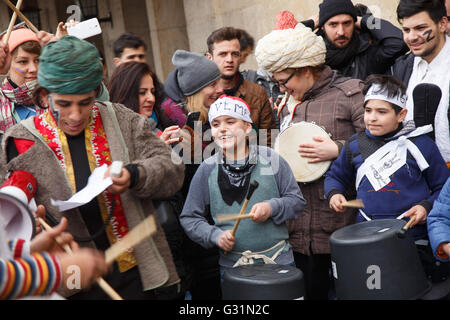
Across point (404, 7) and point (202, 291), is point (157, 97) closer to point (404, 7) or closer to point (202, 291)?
point (202, 291)

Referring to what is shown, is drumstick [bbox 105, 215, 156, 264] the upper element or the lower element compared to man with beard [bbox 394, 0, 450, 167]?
lower

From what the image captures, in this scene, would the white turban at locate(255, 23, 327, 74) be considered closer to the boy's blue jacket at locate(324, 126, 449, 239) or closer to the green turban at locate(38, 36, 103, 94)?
the boy's blue jacket at locate(324, 126, 449, 239)

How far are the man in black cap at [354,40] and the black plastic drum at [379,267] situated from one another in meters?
1.94

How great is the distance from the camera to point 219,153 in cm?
355

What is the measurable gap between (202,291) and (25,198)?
175 centimetres

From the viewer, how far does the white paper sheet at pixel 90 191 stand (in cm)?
251

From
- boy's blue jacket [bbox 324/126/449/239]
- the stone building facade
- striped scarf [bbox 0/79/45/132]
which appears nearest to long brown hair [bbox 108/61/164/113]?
striped scarf [bbox 0/79/45/132]

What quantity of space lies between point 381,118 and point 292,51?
0.82 m

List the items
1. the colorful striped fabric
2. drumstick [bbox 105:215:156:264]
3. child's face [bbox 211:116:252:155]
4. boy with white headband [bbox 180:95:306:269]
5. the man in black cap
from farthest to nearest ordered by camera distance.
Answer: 1. the man in black cap
2. child's face [bbox 211:116:252:155]
3. boy with white headband [bbox 180:95:306:269]
4. drumstick [bbox 105:215:156:264]
5. the colorful striped fabric

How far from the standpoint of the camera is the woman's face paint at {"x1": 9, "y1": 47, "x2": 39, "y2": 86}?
3852mm

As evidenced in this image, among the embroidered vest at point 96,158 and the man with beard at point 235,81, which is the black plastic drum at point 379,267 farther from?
the man with beard at point 235,81

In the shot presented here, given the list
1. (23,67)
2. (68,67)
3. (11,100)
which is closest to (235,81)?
(23,67)

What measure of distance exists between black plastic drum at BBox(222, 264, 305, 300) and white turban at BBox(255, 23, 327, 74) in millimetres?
1590

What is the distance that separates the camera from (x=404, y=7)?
3.92m
